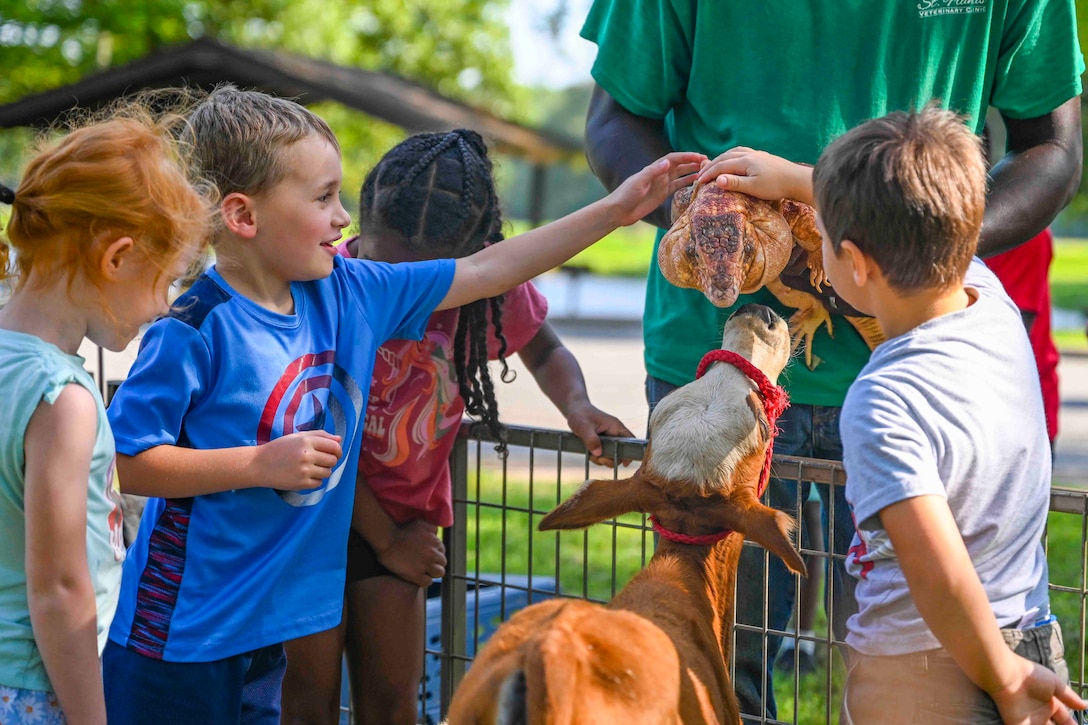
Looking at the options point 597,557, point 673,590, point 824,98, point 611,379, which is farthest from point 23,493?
point 611,379

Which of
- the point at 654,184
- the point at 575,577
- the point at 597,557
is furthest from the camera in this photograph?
the point at 597,557

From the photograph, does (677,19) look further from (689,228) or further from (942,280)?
(942,280)

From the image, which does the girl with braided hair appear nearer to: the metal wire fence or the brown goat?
the metal wire fence

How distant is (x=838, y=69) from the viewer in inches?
114

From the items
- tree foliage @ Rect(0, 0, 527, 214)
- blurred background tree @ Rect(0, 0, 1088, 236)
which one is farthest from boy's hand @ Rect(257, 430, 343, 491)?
tree foliage @ Rect(0, 0, 527, 214)

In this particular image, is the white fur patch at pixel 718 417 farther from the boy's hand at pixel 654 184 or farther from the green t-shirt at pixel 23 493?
the green t-shirt at pixel 23 493

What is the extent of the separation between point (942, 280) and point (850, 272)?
0.17 metres

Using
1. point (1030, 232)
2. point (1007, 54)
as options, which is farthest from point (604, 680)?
point (1007, 54)

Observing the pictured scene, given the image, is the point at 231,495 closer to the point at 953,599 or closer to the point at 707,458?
the point at 707,458

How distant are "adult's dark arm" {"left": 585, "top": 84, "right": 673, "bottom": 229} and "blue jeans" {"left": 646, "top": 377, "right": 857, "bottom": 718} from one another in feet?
2.23

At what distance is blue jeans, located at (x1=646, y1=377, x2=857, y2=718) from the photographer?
9.72ft

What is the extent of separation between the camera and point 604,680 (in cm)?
196

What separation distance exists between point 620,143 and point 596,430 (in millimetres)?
837

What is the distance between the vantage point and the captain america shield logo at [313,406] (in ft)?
8.70
